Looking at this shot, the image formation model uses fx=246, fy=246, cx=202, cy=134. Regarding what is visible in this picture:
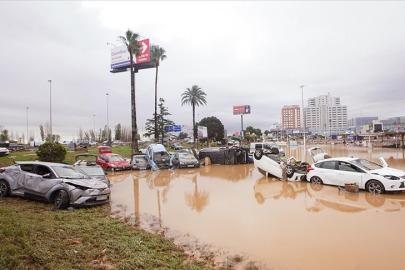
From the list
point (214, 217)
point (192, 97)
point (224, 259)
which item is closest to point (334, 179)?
point (214, 217)

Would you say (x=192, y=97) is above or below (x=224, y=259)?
above

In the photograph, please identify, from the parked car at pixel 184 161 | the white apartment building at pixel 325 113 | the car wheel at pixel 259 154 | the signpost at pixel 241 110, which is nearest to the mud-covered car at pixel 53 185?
the car wheel at pixel 259 154

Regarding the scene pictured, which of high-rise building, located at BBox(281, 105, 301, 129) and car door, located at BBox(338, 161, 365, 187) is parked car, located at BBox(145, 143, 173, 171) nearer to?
car door, located at BBox(338, 161, 365, 187)

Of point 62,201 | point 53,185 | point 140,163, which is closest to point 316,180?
point 62,201

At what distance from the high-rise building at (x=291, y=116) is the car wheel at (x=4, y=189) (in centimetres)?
16614

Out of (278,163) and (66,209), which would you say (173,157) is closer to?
(278,163)

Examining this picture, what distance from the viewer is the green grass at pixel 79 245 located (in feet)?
13.5

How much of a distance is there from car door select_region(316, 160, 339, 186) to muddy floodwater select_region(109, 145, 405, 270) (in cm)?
40

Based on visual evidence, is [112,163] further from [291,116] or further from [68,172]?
[291,116]

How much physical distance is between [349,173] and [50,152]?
1941 centimetres

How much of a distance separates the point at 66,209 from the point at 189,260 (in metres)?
5.10

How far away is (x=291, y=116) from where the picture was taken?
539 feet

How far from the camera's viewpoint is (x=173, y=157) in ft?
72.5

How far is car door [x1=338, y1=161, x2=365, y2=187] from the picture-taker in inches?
404
